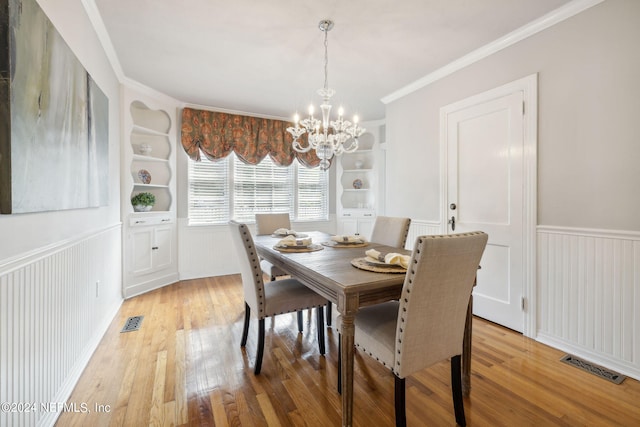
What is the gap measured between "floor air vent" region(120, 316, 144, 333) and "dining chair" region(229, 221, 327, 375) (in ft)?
4.09

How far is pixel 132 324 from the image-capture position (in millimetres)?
2680

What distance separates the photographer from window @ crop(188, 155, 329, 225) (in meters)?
4.38

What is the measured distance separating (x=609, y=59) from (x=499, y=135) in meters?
0.83

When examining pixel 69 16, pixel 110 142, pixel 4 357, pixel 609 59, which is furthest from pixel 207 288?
pixel 609 59

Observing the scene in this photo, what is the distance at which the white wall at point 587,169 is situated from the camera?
1896 millimetres

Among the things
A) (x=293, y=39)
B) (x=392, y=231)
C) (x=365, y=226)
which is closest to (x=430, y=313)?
(x=392, y=231)

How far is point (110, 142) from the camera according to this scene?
111 inches

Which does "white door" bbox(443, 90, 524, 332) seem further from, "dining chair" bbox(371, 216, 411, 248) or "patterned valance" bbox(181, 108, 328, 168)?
"patterned valance" bbox(181, 108, 328, 168)

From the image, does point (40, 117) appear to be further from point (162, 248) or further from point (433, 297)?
point (162, 248)

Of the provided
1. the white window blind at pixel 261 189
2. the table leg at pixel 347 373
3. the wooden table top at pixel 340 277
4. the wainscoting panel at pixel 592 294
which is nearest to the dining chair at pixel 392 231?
the wooden table top at pixel 340 277

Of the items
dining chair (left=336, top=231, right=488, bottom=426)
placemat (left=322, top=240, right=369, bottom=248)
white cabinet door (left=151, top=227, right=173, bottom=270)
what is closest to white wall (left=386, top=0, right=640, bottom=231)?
dining chair (left=336, top=231, right=488, bottom=426)

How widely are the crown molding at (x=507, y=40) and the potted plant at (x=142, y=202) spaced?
Answer: 11.6 ft

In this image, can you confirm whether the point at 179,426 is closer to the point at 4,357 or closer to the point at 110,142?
the point at 4,357

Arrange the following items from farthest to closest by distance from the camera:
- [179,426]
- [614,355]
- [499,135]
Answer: [499,135], [614,355], [179,426]
